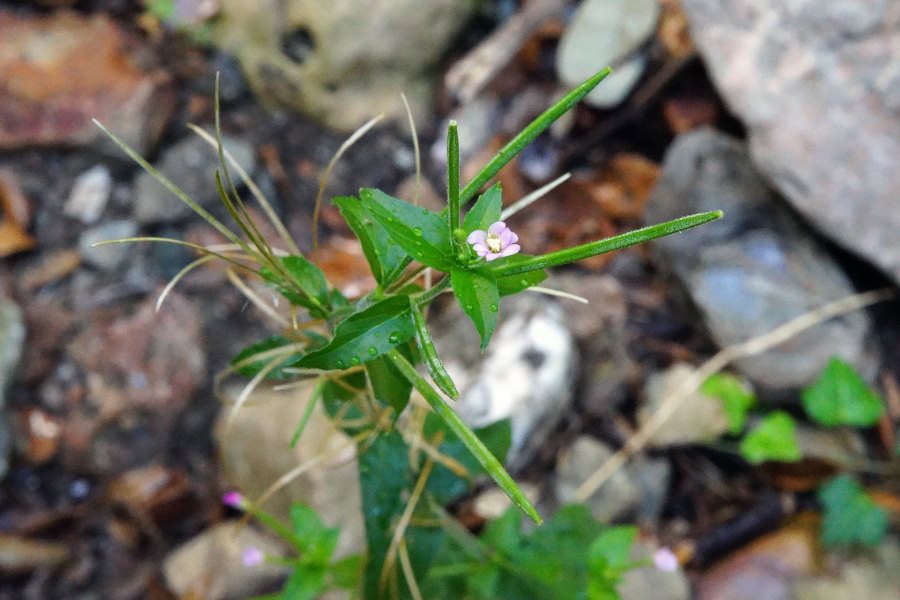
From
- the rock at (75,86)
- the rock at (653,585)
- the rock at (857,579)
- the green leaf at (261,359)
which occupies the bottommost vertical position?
the rock at (857,579)

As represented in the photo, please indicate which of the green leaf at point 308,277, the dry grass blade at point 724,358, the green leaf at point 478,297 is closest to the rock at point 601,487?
the dry grass blade at point 724,358

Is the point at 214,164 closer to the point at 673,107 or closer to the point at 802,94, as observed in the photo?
the point at 673,107

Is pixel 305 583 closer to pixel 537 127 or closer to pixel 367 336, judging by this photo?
pixel 367 336

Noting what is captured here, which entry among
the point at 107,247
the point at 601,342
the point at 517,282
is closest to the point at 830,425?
the point at 601,342

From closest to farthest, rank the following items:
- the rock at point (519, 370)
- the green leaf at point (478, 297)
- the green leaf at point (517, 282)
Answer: the green leaf at point (478, 297) → the green leaf at point (517, 282) → the rock at point (519, 370)

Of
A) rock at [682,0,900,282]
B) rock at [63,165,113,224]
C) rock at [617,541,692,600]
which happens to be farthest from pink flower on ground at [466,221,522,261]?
rock at [63,165,113,224]

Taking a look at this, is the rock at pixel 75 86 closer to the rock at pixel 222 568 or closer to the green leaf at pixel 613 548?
the rock at pixel 222 568
